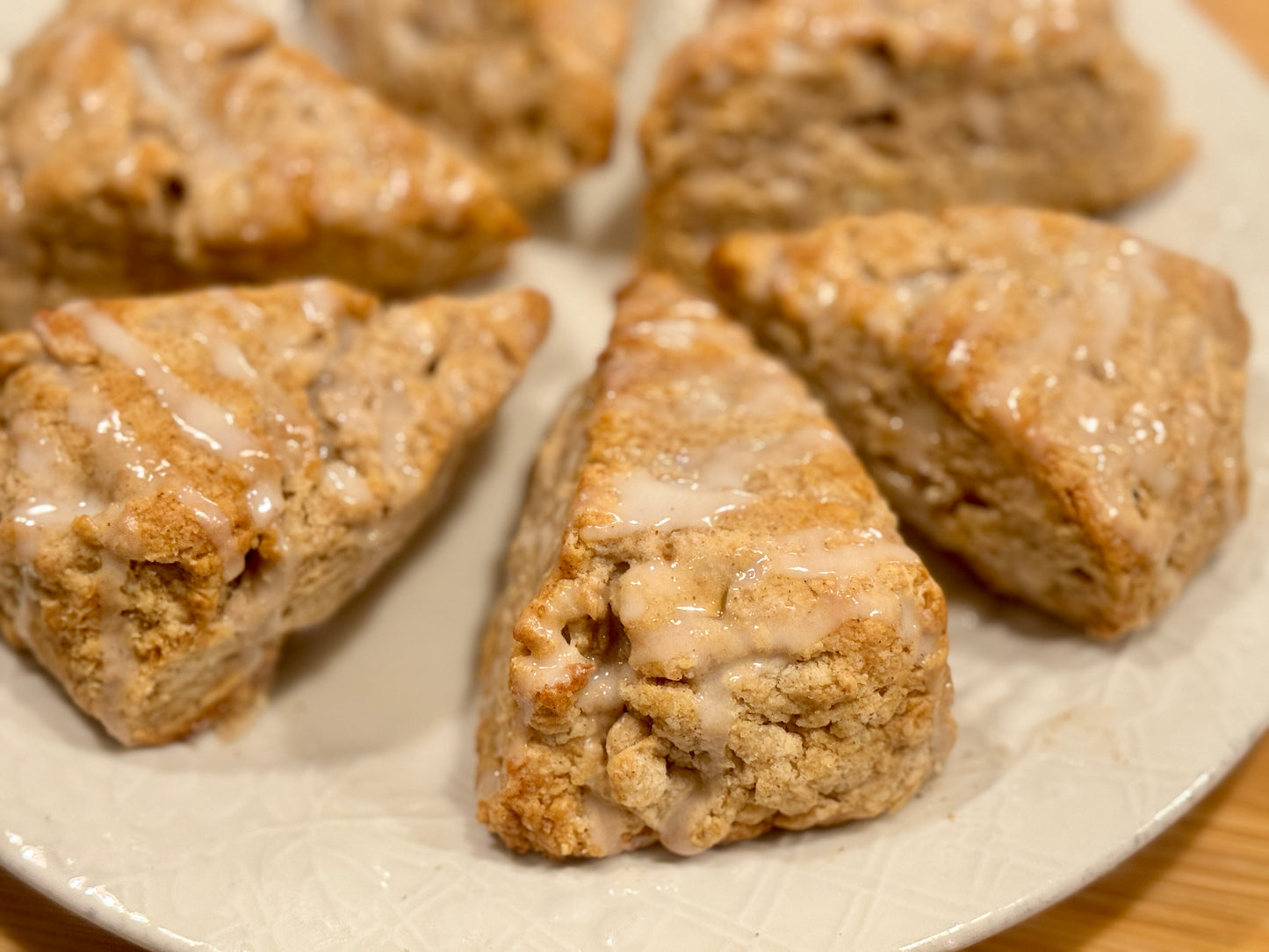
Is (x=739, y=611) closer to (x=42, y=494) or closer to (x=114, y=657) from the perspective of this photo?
(x=114, y=657)

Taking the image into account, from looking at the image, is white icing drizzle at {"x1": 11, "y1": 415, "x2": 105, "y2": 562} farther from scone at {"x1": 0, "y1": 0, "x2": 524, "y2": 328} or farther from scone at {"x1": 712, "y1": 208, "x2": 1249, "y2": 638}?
scone at {"x1": 712, "y1": 208, "x2": 1249, "y2": 638}

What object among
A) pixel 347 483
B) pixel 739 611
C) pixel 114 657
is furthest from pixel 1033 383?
pixel 114 657

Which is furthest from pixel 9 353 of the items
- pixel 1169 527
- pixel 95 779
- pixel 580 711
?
pixel 1169 527

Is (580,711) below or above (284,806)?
above

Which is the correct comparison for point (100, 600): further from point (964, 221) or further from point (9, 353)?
point (964, 221)

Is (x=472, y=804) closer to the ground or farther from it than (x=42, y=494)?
closer to the ground

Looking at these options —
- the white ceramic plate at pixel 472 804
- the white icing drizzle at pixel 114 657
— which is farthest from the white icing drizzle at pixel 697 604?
the white icing drizzle at pixel 114 657

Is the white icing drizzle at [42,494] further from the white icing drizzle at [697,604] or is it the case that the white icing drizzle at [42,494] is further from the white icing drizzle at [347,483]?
the white icing drizzle at [697,604]

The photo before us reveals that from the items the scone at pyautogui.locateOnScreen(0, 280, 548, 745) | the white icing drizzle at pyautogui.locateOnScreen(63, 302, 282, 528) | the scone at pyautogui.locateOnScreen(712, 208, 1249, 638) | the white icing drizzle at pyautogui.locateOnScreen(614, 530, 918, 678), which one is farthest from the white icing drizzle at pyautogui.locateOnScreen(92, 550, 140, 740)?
the scone at pyautogui.locateOnScreen(712, 208, 1249, 638)

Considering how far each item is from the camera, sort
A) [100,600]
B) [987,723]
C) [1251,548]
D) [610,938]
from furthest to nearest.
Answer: [1251,548] < [987,723] < [100,600] < [610,938]
